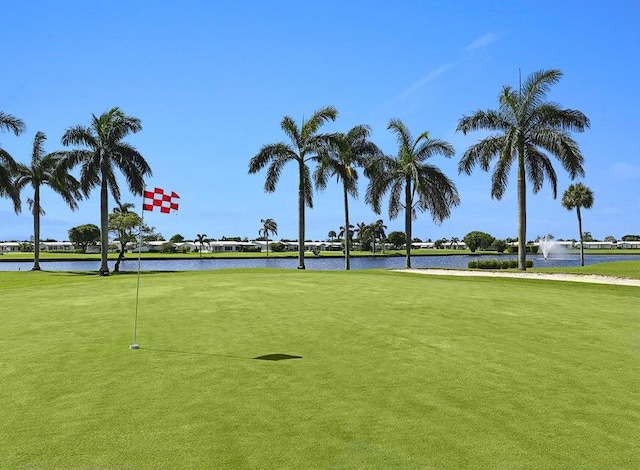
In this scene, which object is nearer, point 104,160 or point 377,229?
point 104,160

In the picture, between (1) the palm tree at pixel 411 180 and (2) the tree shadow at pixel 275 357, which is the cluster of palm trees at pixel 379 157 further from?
(2) the tree shadow at pixel 275 357

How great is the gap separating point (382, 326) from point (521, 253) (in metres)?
30.7

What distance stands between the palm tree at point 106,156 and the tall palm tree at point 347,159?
17.8 m

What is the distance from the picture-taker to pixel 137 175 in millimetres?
51938

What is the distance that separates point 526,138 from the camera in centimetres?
4050

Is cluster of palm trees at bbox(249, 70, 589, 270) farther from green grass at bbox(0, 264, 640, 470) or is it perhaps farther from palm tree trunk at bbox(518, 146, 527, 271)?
green grass at bbox(0, 264, 640, 470)

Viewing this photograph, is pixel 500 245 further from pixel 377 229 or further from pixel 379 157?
pixel 379 157

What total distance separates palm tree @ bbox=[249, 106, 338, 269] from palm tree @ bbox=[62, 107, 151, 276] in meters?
13.1

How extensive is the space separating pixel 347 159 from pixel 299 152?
4939mm

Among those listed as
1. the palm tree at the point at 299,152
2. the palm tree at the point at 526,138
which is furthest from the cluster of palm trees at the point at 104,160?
the palm tree at the point at 526,138

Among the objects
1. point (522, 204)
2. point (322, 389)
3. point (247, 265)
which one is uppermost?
point (522, 204)

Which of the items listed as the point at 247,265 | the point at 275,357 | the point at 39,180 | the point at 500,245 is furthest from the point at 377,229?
the point at 275,357

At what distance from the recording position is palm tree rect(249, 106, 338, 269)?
155 feet

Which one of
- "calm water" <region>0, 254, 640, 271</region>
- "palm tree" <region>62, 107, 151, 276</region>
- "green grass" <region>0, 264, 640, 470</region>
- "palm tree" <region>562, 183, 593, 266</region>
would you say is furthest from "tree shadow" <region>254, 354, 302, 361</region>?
"palm tree" <region>562, 183, 593, 266</region>
